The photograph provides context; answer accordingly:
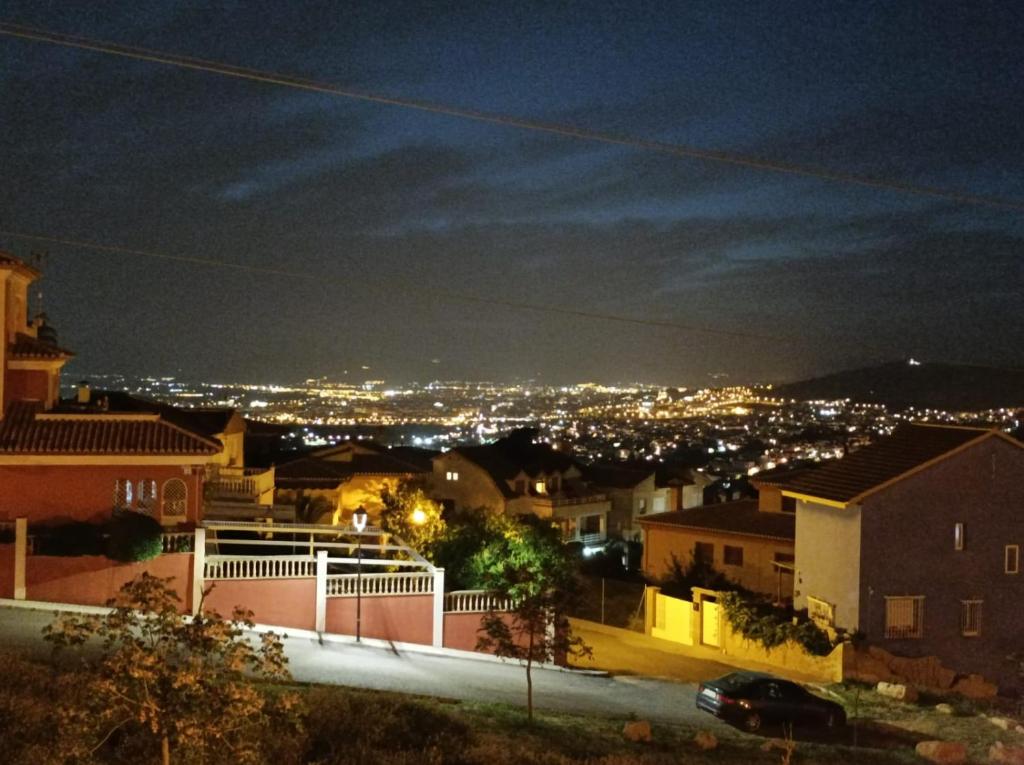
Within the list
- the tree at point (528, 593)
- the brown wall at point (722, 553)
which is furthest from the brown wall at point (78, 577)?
the brown wall at point (722, 553)

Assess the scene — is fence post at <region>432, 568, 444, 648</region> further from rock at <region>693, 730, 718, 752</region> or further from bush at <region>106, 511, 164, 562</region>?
rock at <region>693, 730, 718, 752</region>

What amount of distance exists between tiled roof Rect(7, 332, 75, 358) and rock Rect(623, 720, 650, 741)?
57.7ft

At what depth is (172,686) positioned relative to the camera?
864cm

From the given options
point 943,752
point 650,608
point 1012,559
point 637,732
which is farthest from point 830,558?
point 637,732

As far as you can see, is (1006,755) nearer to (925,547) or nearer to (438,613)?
(438,613)

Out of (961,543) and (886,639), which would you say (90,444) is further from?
(961,543)

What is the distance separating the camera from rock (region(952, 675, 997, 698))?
2555 cm

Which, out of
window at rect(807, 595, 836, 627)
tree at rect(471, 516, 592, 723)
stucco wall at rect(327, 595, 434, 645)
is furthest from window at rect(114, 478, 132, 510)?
window at rect(807, 595, 836, 627)

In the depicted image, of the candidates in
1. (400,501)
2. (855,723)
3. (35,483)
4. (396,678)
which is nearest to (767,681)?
(855,723)

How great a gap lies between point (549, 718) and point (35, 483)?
1297cm

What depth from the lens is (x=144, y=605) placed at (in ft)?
30.0

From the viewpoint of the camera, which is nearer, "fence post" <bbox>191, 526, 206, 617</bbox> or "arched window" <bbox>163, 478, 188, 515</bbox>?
"fence post" <bbox>191, 526, 206, 617</bbox>

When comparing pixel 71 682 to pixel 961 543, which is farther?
pixel 961 543

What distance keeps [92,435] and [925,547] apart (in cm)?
2139
